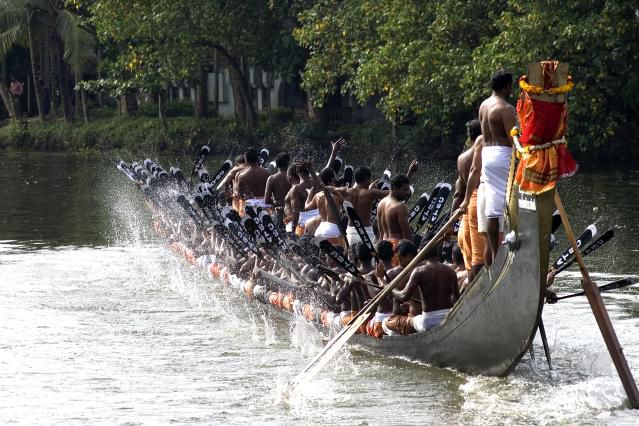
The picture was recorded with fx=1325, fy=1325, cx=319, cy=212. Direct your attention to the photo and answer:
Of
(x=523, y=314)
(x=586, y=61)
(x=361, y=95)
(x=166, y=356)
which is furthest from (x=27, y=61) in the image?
(x=523, y=314)

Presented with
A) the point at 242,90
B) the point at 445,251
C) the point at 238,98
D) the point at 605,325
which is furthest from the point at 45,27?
the point at 605,325

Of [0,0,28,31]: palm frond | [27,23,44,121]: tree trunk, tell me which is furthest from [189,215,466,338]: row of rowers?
[27,23,44,121]: tree trunk

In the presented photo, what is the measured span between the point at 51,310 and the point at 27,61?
4103cm

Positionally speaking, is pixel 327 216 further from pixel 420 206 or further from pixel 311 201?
pixel 420 206

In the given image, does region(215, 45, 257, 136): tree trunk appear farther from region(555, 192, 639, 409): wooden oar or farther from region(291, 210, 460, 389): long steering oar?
region(555, 192, 639, 409): wooden oar

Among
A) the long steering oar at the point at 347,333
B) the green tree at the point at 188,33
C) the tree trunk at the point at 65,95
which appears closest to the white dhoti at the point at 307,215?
the long steering oar at the point at 347,333

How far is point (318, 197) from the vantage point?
1535cm

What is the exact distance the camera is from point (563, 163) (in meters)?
9.29

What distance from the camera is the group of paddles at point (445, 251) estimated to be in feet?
31.0

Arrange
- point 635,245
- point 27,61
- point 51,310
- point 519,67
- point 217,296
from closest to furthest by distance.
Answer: point 51,310
point 217,296
point 635,245
point 519,67
point 27,61

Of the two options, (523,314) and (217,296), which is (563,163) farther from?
(217,296)

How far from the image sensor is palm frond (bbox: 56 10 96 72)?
146 ft

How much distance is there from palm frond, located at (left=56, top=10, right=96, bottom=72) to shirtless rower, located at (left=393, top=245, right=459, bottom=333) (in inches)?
1368

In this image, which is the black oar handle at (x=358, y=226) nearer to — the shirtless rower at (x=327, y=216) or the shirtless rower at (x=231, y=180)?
the shirtless rower at (x=327, y=216)
